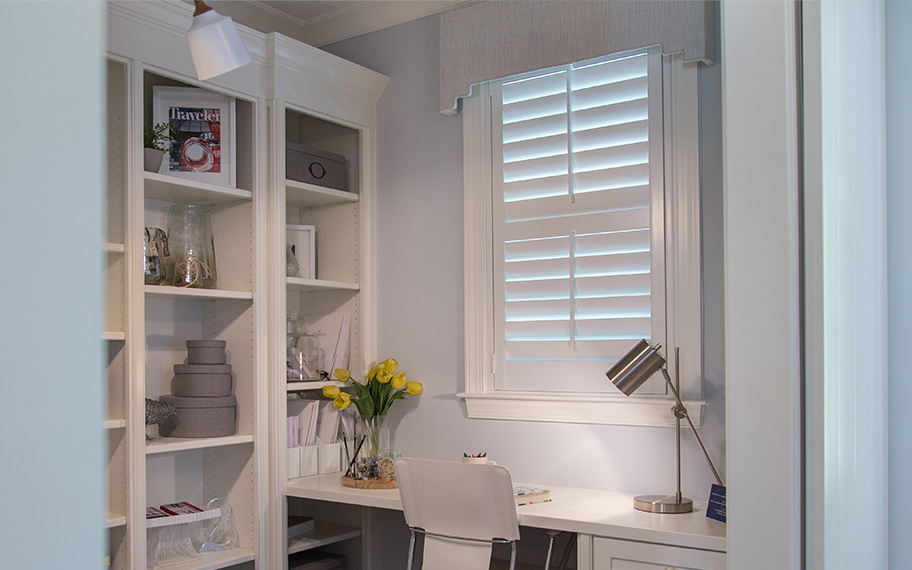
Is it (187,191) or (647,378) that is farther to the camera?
(187,191)

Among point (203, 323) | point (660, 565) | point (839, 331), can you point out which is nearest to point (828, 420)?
point (839, 331)

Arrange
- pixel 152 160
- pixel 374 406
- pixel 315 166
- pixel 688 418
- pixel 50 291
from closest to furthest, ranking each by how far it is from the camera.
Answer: pixel 50 291 → pixel 688 418 → pixel 152 160 → pixel 374 406 → pixel 315 166

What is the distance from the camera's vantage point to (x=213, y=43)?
1971 millimetres

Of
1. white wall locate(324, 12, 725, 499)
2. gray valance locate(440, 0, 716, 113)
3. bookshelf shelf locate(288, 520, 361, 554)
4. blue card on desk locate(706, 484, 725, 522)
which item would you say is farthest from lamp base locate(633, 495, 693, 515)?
gray valance locate(440, 0, 716, 113)

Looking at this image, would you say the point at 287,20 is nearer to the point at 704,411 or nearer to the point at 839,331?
the point at 704,411

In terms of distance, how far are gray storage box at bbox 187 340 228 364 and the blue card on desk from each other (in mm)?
1760

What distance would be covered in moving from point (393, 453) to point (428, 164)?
124 cm

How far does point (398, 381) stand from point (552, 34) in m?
1.50

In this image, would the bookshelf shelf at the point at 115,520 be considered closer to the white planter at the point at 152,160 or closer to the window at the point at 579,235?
the white planter at the point at 152,160

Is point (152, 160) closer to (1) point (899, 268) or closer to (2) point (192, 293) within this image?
(2) point (192, 293)

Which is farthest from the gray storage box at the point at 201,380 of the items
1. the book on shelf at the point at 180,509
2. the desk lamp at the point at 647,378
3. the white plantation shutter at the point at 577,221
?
the desk lamp at the point at 647,378

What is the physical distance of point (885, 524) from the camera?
7.15 ft

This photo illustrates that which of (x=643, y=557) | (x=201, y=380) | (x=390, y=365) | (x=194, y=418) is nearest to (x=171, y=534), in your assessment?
(x=194, y=418)

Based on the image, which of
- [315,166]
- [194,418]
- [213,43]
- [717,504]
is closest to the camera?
[213,43]
